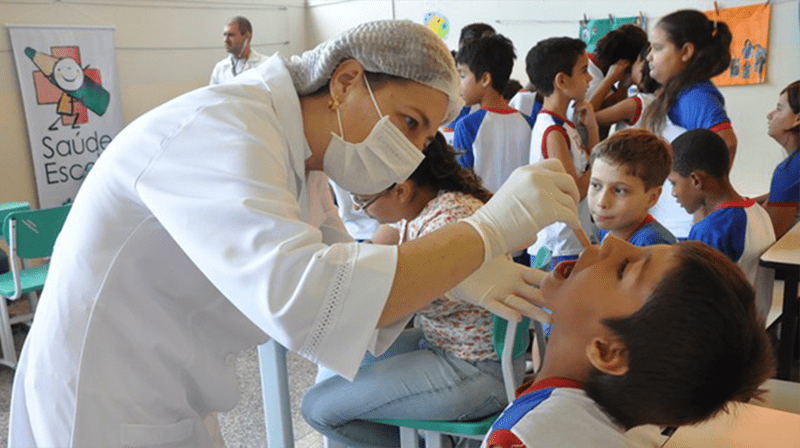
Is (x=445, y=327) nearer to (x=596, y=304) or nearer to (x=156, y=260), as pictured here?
(x=596, y=304)

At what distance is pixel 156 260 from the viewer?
0.94m

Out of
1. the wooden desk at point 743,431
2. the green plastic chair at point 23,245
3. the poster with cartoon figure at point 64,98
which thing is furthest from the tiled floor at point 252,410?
the poster with cartoon figure at point 64,98

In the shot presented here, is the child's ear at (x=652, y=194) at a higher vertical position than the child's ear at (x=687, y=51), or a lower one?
lower

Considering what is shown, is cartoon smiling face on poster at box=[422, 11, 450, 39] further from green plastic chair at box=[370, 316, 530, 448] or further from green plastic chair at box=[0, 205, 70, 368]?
green plastic chair at box=[370, 316, 530, 448]

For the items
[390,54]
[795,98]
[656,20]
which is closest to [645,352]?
[390,54]

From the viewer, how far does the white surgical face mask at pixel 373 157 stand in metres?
1.07

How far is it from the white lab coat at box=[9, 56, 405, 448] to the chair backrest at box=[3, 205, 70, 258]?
245cm

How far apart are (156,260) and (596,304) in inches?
29.4

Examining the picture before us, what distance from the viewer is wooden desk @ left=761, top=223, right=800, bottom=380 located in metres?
2.15

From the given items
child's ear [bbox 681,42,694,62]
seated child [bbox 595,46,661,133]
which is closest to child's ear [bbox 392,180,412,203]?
child's ear [bbox 681,42,694,62]

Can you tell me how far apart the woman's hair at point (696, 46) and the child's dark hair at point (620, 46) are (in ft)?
4.08

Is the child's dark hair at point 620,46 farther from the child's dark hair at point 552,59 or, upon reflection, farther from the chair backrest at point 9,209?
the chair backrest at point 9,209

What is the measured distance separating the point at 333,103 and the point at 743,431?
102cm

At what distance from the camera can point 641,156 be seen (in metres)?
2.16
